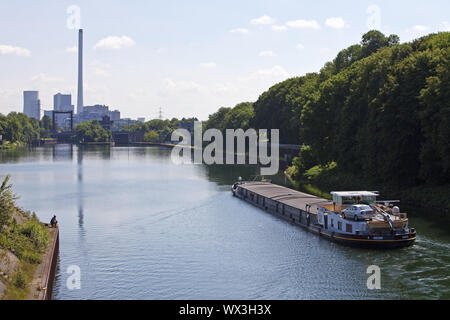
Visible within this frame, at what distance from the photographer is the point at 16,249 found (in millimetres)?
35750

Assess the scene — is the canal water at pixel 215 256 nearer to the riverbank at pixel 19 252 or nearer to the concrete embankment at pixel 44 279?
the concrete embankment at pixel 44 279

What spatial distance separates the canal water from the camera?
36.0 meters

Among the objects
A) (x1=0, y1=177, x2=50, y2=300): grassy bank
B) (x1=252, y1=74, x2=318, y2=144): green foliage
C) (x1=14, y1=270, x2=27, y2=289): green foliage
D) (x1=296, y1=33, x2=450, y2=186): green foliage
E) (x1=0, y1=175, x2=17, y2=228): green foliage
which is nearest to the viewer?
(x1=0, y1=177, x2=50, y2=300): grassy bank

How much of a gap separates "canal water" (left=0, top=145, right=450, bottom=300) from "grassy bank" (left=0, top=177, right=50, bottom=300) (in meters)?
2.60

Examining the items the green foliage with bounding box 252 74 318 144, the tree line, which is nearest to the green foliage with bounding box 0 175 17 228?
the tree line

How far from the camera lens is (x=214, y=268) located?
40750mm

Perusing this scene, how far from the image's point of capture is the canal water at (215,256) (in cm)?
3597

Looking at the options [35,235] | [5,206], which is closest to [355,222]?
[35,235]

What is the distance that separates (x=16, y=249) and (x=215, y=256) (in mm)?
15475

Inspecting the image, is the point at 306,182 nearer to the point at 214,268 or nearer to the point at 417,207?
the point at 417,207

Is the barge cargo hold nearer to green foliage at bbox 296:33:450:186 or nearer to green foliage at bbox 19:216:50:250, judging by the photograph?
green foliage at bbox 296:33:450:186

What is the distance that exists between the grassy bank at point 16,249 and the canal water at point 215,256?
260cm

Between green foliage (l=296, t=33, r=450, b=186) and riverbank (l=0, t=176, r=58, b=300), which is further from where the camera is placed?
green foliage (l=296, t=33, r=450, b=186)

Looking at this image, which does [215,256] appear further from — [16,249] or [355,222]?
[16,249]
